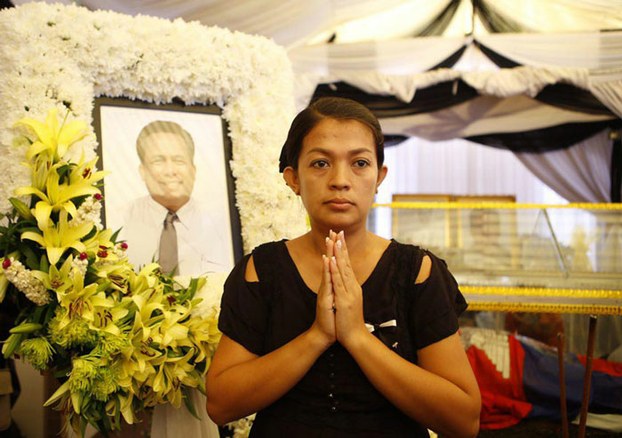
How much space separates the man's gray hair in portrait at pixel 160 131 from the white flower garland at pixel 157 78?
127mm

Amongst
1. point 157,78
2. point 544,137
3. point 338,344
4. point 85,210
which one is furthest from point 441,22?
point 338,344

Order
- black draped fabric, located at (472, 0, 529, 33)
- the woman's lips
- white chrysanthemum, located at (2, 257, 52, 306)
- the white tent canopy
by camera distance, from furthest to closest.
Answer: black draped fabric, located at (472, 0, 529, 33) → the white tent canopy → white chrysanthemum, located at (2, 257, 52, 306) → the woman's lips

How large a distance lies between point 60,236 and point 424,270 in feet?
4.11

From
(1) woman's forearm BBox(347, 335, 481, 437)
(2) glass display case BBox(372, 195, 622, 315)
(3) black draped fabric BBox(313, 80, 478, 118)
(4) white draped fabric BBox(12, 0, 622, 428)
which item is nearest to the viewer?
(1) woman's forearm BBox(347, 335, 481, 437)

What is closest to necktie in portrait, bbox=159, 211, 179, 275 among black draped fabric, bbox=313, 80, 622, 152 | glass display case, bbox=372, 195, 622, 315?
glass display case, bbox=372, 195, 622, 315

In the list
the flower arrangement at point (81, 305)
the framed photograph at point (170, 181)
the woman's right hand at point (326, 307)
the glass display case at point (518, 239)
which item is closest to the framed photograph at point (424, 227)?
the glass display case at point (518, 239)

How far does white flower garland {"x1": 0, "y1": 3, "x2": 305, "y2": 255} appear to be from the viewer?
2.26 meters

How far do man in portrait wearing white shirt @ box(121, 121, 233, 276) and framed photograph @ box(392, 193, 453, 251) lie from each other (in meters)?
1.89

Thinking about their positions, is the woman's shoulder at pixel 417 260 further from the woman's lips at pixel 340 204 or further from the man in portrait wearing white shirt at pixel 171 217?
the man in portrait wearing white shirt at pixel 171 217

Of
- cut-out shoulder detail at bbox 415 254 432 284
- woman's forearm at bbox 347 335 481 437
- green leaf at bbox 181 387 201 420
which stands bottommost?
green leaf at bbox 181 387 201 420

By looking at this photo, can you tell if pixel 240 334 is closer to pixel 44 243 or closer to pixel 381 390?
pixel 381 390

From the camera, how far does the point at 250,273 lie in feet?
5.67

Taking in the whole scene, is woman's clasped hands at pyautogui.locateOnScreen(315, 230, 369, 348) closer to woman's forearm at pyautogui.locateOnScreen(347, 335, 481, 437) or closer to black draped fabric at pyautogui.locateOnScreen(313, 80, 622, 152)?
woman's forearm at pyautogui.locateOnScreen(347, 335, 481, 437)

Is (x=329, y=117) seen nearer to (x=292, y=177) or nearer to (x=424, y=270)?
(x=292, y=177)
